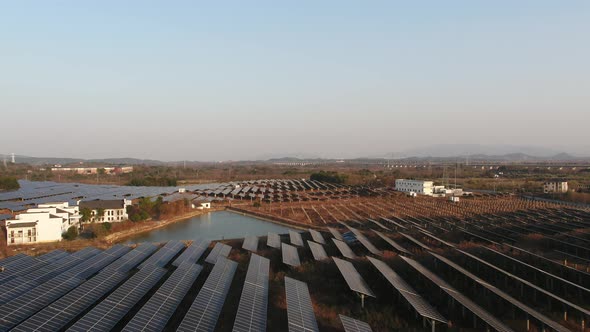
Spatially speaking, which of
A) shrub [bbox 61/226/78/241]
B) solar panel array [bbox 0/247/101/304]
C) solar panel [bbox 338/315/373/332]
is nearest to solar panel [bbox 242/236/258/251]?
solar panel array [bbox 0/247/101/304]

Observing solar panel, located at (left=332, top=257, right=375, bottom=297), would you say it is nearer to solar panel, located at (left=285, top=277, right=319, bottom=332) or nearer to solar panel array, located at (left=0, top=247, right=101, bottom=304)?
solar panel, located at (left=285, top=277, right=319, bottom=332)

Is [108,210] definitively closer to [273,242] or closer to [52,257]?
[52,257]

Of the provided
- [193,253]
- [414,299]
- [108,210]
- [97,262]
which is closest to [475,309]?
[414,299]

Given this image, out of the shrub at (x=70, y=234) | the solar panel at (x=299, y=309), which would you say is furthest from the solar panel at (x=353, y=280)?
the shrub at (x=70, y=234)

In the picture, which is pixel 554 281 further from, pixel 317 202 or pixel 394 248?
pixel 317 202

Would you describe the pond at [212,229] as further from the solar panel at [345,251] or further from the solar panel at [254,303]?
the solar panel at [254,303]

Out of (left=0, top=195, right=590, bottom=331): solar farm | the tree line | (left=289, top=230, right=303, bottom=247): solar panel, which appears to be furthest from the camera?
the tree line

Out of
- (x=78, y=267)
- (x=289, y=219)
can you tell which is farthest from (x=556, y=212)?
(x=78, y=267)
